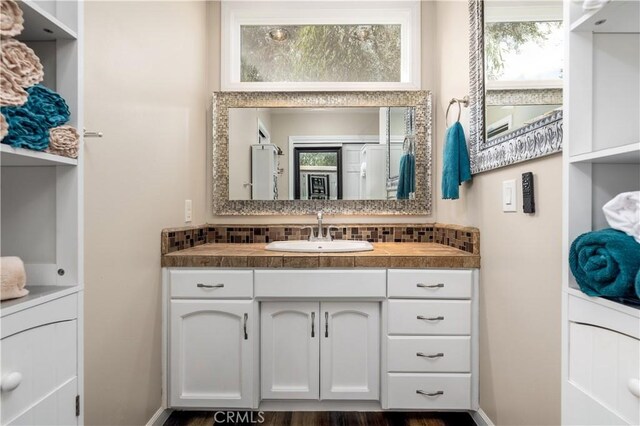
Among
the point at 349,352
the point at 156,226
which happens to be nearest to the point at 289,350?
the point at 349,352

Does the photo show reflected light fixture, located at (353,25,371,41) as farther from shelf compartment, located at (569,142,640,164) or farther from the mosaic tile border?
shelf compartment, located at (569,142,640,164)

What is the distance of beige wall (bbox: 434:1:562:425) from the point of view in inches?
42.4

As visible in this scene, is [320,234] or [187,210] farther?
[320,234]

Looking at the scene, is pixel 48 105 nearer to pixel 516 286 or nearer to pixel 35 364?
pixel 35 364

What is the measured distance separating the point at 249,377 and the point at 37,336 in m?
1.10

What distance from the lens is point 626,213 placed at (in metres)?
0.62

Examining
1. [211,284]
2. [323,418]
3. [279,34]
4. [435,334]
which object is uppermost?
[279,34]

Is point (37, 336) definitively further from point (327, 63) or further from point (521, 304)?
point (327, 63)

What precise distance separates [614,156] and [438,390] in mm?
1323

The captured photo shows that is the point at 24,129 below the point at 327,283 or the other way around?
the other way around

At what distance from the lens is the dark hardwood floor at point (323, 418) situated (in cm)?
160

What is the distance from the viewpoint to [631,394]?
0.58 m

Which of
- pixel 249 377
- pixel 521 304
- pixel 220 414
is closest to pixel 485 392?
pixel 521 304

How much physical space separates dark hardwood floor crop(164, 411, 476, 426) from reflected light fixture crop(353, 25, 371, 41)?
211 centimetres
